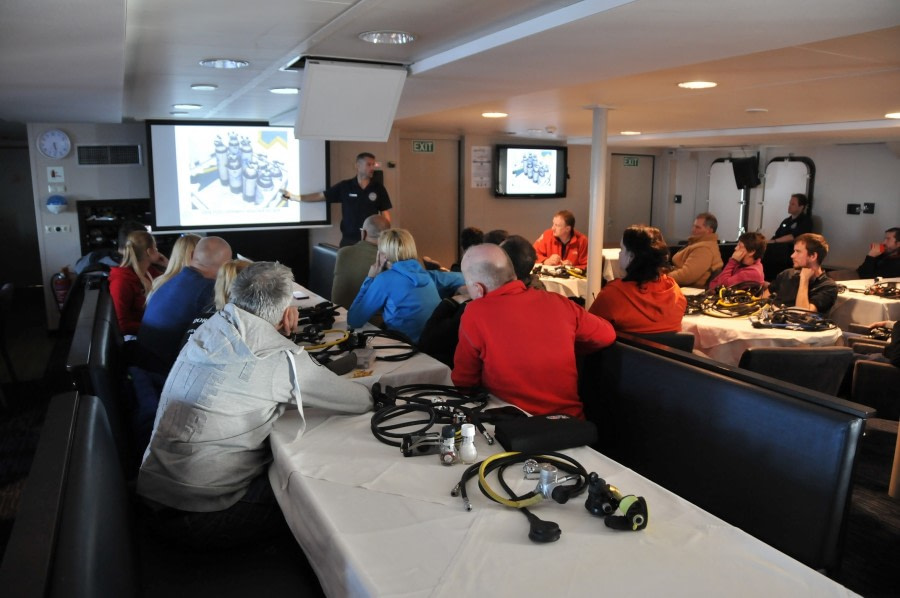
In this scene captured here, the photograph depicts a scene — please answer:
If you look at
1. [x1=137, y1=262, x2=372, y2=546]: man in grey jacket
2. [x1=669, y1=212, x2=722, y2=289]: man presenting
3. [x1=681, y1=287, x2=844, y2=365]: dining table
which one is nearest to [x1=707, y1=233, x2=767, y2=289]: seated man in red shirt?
[x1=669, y1=212, x2=722, y2=289]: man presenting

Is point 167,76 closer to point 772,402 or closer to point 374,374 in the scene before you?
point 374,374

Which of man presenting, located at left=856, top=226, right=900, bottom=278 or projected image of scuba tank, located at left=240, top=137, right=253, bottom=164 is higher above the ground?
projected image of scuba tank, located at left=240, top=137, right=253, bottom=164

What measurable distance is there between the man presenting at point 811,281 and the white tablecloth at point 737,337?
3.01 feet

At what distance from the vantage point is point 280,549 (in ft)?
6.75

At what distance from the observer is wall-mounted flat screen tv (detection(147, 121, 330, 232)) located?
23.1ft

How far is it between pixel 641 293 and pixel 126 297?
315cm

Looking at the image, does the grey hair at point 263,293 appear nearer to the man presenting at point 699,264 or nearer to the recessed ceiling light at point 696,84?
the recessed ceiling light at point 696,84

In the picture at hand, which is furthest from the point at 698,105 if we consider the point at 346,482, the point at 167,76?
the point at 346,482

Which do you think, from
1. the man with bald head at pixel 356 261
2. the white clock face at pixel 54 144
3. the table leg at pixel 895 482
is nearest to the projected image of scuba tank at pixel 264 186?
the white clock face at pixel 54 144

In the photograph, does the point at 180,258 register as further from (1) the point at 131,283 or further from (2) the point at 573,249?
(2) the point at 573,249

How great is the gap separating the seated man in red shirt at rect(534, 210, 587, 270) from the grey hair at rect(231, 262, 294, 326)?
4930 millimetres

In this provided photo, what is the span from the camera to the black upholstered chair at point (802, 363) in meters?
3.21

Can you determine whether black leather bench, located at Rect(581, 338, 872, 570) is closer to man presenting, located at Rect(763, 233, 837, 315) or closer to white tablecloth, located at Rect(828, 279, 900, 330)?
man presenting, located at Rect(763, 233, 837, 315)

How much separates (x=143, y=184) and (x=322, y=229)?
2127 millimetres
